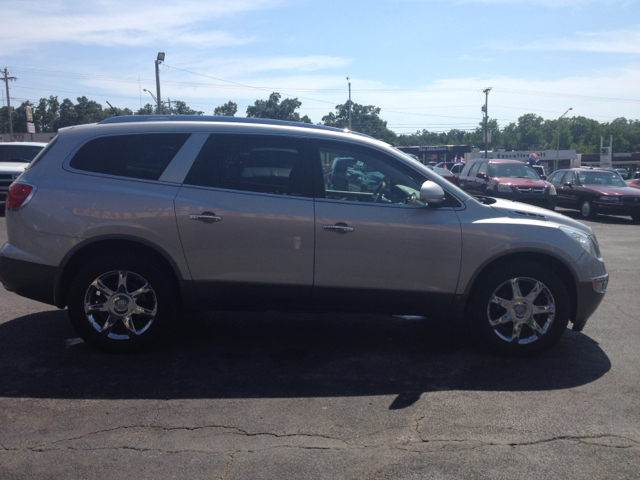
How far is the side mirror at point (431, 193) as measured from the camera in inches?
177

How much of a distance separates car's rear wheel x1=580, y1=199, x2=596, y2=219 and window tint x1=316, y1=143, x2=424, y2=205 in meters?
14.7

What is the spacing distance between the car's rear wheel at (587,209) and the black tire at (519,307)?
14.3m

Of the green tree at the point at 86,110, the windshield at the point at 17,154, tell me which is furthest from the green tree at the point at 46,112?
the windshield at the point at 17,154

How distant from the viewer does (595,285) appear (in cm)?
478

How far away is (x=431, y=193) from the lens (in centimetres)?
449

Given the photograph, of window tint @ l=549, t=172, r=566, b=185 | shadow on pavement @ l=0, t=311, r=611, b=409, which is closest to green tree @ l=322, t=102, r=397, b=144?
window tint @ l=549, t=172, r=566, b=185

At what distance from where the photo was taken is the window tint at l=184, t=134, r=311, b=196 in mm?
4633

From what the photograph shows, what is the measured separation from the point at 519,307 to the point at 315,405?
200 centimetres

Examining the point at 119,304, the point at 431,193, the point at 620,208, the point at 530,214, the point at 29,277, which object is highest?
the point at 431,193

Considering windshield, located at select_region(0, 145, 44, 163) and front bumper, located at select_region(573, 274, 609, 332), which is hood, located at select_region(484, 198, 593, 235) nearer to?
front bumper, located at select_region(573, 274, 609, 332)

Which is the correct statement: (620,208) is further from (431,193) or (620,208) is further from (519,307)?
(431,193)

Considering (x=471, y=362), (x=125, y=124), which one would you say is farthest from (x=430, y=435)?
(x=125, y=124)

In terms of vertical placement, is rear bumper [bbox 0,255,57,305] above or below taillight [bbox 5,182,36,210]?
below

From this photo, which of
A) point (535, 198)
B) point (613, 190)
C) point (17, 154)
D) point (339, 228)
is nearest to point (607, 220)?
point (613, 190)
